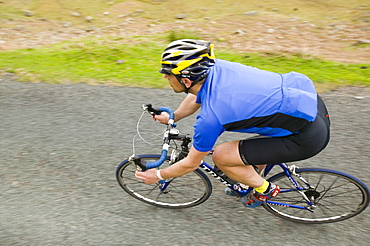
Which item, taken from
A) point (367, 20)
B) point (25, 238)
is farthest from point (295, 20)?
point (25, 238)

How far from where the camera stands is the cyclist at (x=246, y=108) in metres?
2.64

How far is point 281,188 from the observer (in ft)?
12.2

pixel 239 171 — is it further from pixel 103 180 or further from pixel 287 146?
pixel 103 180

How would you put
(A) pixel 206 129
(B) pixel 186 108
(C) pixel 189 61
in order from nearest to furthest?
(A) pixel 206 129, (C) pixel 189 61, (B) pixel 186 108

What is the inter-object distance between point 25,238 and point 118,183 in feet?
3.83

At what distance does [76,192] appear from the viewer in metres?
4.18

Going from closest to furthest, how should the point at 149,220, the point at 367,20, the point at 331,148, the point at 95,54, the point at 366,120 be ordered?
the point at 149,220, the point at 331,148, the point at 366,120, the point at 95,54, the point at 367,20

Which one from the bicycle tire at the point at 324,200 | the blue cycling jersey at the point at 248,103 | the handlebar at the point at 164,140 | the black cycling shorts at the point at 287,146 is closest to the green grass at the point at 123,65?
the bicycle tire at the point at 324,200

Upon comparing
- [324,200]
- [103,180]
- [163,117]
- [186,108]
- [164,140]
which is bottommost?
[103,180]

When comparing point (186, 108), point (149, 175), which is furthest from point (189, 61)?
point (149, 175)

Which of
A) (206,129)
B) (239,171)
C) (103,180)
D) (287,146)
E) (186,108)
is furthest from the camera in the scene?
A: (103,180)

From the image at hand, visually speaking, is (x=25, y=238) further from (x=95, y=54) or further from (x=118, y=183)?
(x=95, y=54)

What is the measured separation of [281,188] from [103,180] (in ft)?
7.28

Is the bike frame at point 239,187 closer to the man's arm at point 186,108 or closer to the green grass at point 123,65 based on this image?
the man's arm at point 186,108
